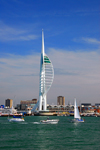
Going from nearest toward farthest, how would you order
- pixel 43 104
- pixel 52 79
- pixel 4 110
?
1. pixel 52 79
2. pixel 43 104
3. pixel 4 110

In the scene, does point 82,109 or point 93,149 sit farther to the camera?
point 82,109

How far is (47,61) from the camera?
124875mm

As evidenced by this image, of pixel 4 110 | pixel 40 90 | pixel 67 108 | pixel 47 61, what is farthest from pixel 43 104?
pixel 67 108

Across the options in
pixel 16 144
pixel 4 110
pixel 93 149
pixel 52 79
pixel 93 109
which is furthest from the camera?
pixel 93 109

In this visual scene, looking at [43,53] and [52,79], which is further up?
[43,53]

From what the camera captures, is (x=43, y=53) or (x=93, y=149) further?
(x=43, y=53)

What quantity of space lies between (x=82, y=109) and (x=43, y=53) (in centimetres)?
7473

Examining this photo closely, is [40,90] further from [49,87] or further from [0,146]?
[0,146]

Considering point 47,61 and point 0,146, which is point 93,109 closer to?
point 47,61

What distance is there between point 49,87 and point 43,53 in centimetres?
1589

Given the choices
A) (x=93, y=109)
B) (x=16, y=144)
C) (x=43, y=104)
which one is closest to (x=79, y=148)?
(x=16, y=144)

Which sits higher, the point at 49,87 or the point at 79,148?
the point at 49,87

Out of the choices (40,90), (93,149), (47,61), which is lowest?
(93,149)

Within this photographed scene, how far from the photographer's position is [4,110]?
160250 mm
